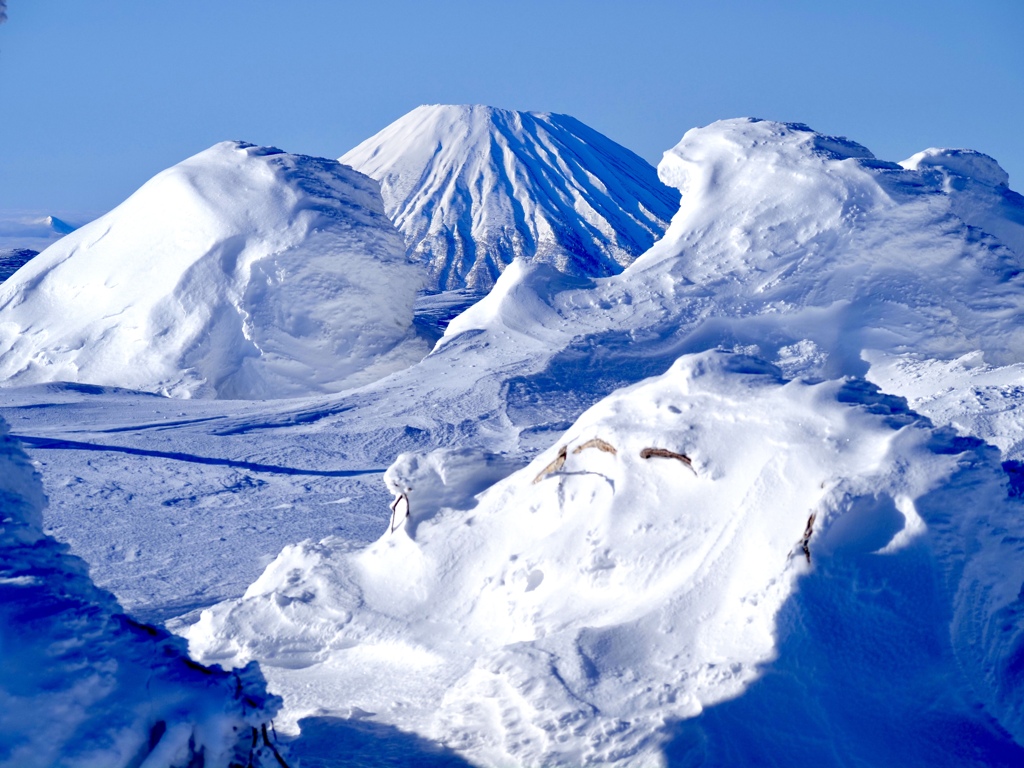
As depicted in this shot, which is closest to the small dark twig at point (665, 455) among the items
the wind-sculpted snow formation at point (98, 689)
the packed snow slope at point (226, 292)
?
the wind-sculpted snow formation at point (98, 689)

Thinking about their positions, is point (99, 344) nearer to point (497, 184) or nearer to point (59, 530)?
point (59, 530)

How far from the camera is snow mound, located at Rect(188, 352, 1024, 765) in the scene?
4.12 meters

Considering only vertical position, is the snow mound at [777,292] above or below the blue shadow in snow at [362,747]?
above

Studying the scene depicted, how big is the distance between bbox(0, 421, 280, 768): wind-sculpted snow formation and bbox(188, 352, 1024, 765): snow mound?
1430 mm

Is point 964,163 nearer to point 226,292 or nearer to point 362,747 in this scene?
point 226,292

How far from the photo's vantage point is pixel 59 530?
7.82 metres

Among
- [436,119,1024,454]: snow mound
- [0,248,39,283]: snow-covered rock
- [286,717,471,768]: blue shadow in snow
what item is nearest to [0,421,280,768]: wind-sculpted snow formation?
[286,717,471,768]: blue shadow in snow

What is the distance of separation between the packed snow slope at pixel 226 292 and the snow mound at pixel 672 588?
25.8 feet

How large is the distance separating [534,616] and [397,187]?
43393mm

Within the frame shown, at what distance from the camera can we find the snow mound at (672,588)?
162 inches

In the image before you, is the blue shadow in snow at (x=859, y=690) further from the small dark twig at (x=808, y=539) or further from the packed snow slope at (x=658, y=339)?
the packed snow slope at (x=658, y=339)

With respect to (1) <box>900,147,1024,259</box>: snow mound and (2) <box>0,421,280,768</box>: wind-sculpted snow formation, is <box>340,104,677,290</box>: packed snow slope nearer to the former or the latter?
(1) <box>900,147,1024,259</box>: snow mound

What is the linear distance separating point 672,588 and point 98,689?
8.11 feet

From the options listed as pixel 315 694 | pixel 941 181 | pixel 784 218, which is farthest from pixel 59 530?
pixel 941 181
